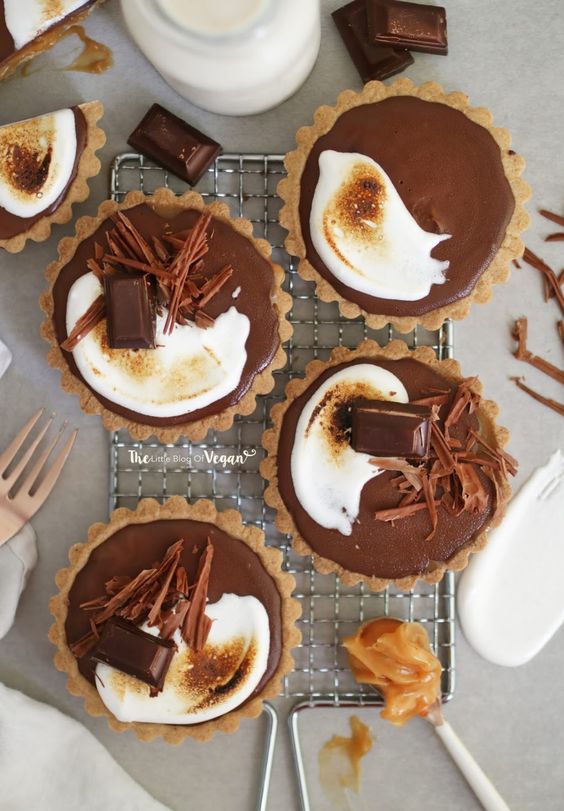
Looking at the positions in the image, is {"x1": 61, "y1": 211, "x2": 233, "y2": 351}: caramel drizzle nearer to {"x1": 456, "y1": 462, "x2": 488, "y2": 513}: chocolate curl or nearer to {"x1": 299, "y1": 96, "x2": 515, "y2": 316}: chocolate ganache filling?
{"x1": 299, "y1": 96, "x2": 515, "y2": 316}: chocolate ganache filling

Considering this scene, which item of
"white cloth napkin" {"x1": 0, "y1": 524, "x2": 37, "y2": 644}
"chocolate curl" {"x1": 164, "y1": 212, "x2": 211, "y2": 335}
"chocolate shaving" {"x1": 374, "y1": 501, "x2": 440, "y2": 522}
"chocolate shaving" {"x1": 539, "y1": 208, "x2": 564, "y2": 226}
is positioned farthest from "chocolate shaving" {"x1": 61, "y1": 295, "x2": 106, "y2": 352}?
"chocolate shaving" {"x1": 539, "y1": 208, "x2": 564, "y2": 226}

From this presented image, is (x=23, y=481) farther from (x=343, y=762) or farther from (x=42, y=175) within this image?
(x=343, y=762)

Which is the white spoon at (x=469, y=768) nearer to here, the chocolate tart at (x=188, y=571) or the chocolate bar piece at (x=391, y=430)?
the chocolate tart at (x=188, y=571)

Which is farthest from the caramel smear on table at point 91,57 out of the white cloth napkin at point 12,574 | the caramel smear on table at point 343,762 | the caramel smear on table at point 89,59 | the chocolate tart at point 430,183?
the caramel smear on table at point 343,762

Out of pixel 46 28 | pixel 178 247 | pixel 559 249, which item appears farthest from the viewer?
pixel 559 249

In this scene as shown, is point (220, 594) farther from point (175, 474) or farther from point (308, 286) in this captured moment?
point (308, 286)

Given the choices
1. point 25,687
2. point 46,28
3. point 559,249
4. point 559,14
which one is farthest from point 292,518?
point 559,14

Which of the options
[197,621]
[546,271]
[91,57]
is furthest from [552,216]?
[197,621]
